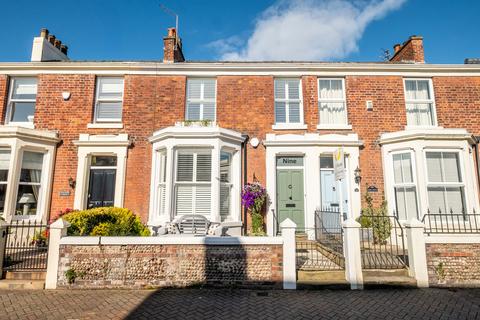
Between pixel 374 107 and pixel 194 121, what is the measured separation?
6.77m

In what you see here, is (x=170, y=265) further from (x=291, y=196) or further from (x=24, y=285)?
(x=291, y=196)

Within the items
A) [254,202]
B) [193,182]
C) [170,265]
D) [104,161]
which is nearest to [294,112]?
[254,202]

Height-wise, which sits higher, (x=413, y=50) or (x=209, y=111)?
(x=413, y=50)

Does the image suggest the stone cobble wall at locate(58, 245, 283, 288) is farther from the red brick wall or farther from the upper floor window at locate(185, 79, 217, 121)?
the upper floor window at locate(185, 79, 217, 121)

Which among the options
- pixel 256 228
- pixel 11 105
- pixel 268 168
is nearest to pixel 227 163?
pixel 268 168

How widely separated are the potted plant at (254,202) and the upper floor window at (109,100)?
557 cm

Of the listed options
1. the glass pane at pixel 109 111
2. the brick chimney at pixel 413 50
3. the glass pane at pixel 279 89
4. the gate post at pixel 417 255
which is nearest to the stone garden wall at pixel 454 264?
the gate post at pixel 417 255

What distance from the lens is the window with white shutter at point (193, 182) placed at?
30.6ft

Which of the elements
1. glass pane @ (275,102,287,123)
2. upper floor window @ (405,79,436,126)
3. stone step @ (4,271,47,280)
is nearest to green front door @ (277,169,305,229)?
glass pane @ (275,102,287,123)

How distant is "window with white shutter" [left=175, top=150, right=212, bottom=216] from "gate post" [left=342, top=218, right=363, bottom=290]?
447 cm

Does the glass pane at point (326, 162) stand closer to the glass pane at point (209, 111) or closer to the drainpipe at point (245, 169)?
the drainpipe at point (245, 169)

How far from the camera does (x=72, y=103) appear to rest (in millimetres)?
10727

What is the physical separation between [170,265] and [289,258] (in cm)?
257

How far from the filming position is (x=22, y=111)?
1083 centimetres
